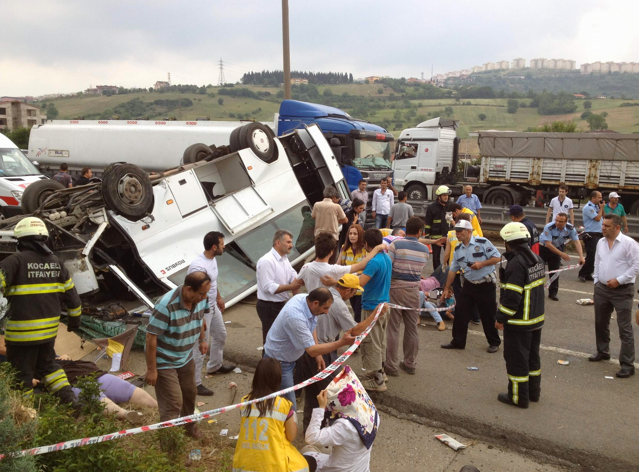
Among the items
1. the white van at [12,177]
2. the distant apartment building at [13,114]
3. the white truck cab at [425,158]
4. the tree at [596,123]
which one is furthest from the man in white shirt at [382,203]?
the tree at [596,123]

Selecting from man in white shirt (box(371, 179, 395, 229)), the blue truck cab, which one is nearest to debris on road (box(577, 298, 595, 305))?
man in white shirt (box(371, 179, 395, 229))

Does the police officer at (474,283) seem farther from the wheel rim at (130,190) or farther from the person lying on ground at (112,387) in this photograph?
the wheel rim at (130,190)

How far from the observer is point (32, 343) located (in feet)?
13.5

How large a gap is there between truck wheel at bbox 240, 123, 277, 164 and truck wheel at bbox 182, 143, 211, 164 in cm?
122

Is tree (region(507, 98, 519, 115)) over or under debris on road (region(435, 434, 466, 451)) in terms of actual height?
over

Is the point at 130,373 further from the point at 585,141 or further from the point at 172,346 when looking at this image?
the point at 585,141

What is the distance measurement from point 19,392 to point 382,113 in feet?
327

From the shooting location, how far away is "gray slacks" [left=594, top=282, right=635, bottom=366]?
5.68 m

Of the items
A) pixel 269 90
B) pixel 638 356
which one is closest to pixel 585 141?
pixel 638 356

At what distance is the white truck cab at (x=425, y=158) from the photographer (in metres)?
20.9

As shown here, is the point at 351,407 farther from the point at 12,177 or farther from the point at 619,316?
the point at 12,177

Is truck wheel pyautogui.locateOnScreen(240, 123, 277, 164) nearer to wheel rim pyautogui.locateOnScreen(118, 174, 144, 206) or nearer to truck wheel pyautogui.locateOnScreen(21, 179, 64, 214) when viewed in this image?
wheel rim pyautogui.locateOnScreen(118, 174, 144, 206)

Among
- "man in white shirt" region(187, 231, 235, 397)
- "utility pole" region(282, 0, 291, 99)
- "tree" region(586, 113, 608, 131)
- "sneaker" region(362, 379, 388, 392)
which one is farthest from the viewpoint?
"tree" region(586, 113, 608, 131)

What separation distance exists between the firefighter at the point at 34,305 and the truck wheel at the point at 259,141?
Result: 5.12 metres
